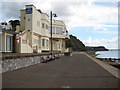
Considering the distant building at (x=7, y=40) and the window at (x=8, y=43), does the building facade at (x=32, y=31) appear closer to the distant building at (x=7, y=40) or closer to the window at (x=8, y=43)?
the distant building at (x=7, y=40)

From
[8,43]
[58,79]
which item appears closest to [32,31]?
[8,43]

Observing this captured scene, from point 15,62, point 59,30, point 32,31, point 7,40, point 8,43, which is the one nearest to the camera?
point 15,62

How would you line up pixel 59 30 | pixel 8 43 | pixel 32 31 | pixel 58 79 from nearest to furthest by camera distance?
1. pixel 58 79
2. pixel 8 43
3. pixel 32 31
4. pixel 59 30

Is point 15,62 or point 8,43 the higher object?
point 8,43

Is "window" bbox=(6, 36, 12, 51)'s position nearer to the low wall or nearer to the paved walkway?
the low wall

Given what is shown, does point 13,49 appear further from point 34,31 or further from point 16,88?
point 16,88

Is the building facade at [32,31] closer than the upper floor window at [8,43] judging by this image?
No

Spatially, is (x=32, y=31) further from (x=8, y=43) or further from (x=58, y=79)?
(x=58, y=79)

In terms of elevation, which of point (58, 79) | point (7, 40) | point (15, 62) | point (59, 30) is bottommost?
point (58, 79)

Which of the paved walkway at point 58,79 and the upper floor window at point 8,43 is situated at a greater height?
the upper floor window at point 8,43

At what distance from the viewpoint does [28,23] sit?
1416 inches

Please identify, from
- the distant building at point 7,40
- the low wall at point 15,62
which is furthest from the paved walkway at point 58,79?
the distant building at point 7,40

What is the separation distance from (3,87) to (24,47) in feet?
74.0

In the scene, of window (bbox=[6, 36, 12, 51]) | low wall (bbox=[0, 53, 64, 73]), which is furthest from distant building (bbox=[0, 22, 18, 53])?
low wall (bbox=[0, 53, 64, 73])
